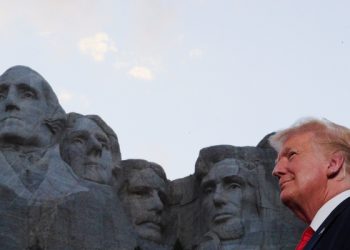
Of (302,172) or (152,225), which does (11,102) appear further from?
(302,172)

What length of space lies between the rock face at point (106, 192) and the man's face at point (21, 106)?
0.01m

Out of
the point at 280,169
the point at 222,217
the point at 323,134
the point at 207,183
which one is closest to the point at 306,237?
the point at 280,169

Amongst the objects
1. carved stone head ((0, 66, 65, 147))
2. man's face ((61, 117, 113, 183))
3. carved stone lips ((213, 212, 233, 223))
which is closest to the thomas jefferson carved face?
carved stone head ((0, 66, 65, 147))

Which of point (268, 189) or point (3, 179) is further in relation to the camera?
point (268, 189)

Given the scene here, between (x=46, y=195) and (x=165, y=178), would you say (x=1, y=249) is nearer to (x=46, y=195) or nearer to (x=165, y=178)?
(x=46, y=195)

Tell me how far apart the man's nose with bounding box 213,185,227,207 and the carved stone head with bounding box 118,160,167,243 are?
776 mm

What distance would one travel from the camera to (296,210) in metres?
4.08

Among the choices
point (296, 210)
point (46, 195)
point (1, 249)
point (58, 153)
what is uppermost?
point (58, 153)

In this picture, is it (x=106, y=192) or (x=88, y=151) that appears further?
(x=88, y=151)

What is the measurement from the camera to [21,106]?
10.0 m

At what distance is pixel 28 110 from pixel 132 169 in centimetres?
171

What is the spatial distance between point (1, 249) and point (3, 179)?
0.96 meters

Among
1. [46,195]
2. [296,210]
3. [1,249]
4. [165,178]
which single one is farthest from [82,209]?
[296,210]

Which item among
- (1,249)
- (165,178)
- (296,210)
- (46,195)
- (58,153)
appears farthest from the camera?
(165,178)
